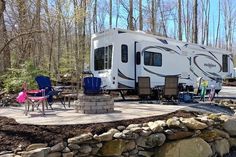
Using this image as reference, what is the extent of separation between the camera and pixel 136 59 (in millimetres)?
13055

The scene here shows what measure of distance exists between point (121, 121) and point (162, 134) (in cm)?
74

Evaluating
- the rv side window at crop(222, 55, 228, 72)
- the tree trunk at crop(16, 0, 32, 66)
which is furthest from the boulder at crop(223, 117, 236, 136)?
the rv side window at crop(222, 55, 228, 72)

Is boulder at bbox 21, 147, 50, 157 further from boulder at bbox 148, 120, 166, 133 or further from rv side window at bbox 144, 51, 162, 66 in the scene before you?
rv side window at bbox 144, 51, 162, 66

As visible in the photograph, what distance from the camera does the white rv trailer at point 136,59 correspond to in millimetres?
12531

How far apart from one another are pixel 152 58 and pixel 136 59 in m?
0.73

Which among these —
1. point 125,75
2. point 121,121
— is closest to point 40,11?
point 125,75

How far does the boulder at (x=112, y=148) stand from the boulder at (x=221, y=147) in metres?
2.20

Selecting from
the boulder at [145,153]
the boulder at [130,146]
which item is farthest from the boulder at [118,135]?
the boulder at [145,153]

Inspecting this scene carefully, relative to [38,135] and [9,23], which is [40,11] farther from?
[38,135]

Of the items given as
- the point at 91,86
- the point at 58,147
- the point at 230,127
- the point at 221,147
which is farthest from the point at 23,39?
the point at 58,147

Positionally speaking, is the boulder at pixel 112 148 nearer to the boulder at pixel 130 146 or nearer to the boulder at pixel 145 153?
the boulder at pixel 130 146

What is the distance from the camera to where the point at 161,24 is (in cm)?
3400

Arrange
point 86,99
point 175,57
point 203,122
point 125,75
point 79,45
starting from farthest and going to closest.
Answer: point 79,45
point 175,57
point 125,75
point 86,99
point 203,122

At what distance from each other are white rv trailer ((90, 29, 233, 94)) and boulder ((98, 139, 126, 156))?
719cm
